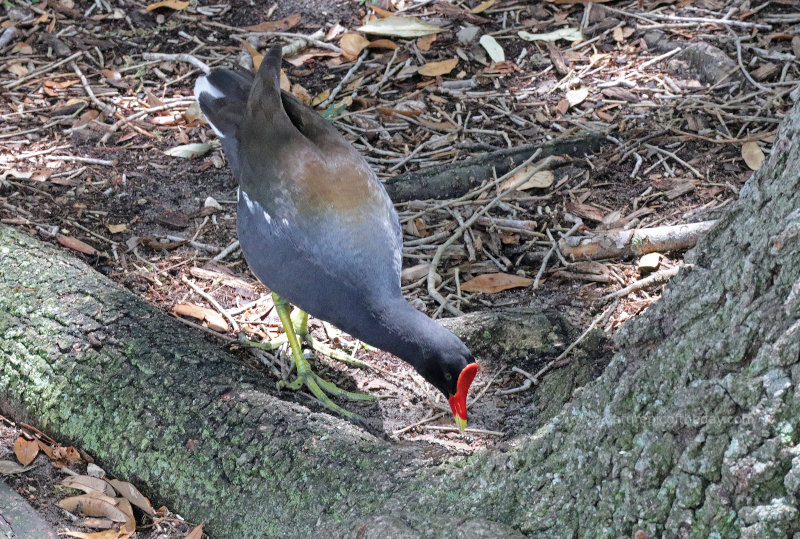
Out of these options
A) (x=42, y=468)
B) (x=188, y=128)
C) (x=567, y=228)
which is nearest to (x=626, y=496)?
(x=42, y=468)

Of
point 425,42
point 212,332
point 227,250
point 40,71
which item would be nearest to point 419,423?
point 212,332

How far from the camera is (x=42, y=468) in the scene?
2.77 m

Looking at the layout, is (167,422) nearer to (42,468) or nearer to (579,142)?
(42,468)

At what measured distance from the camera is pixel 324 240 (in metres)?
3.17

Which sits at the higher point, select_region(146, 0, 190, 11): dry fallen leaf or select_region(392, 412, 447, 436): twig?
select_region(146, 0, 190, 11): dry fallen leaf

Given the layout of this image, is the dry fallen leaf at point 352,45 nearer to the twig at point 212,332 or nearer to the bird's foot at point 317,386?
the twig at point 212,332

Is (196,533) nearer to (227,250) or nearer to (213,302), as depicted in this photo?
(213,302)

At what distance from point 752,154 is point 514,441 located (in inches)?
92.5

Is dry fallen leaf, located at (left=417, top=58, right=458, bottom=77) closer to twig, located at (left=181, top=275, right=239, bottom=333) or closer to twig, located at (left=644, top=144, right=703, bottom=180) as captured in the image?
twig, located at (left=644, top=144, right=703, bottom=180)

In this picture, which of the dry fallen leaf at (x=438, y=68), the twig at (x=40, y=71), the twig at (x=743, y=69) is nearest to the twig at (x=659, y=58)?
the twig at (x=743, y=69)

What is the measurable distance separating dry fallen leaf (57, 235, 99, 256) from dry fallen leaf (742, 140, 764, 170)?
3.07 metres

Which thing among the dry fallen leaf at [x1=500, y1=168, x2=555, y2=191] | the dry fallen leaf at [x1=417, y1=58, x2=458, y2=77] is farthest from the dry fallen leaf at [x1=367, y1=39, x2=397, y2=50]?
the dry fallen leaf at [x1=500, y1=168, x2=555, y2=191]

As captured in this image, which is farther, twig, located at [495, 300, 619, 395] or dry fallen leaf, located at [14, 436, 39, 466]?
twig, located at [495, 300, 619, 395]

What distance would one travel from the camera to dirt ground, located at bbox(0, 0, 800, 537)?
11.5 feet
